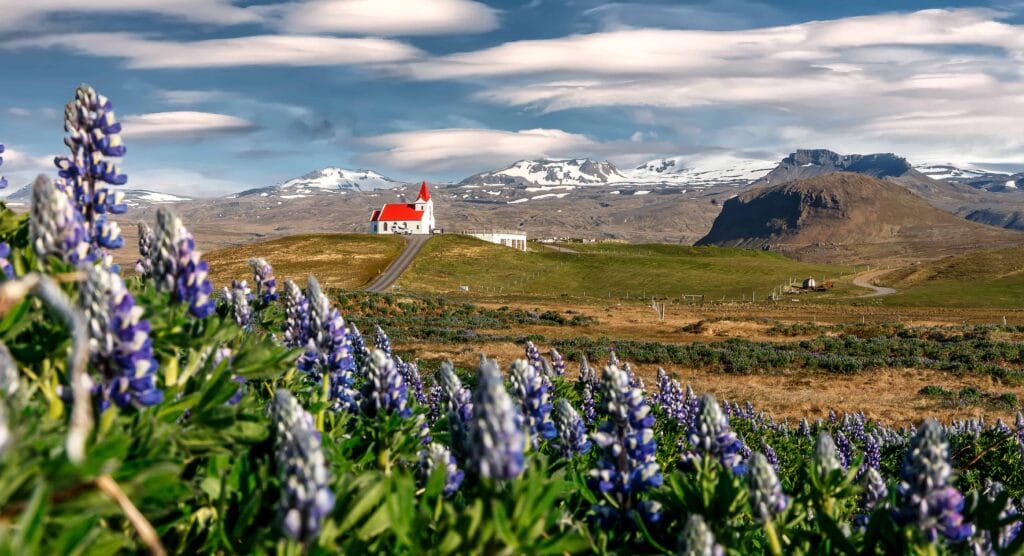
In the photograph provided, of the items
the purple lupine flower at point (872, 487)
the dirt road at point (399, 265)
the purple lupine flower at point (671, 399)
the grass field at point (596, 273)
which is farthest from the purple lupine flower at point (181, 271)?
the grass field at point (596, 273)

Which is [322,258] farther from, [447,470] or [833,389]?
[447,470]

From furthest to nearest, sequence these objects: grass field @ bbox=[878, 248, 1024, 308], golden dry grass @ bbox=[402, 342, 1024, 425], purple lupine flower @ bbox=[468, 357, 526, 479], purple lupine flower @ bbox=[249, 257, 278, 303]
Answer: grass field @ bbox=[878, 248, 1024, 308], golden dry grass @ bbox=[402, 342, 1024, 425], purple lupine flower @ bbox=[249, 257, 278, 303], purple lupine flower @ bbox=[468, 357, 526, 479]

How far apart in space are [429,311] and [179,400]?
60274 millimetres

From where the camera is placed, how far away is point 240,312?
5148mm

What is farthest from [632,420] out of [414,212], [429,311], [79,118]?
[414,212]

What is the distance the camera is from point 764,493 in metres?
3.19

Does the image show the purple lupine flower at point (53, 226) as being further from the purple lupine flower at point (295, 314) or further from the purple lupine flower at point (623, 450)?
the purple lupine flower at point (623, 450)

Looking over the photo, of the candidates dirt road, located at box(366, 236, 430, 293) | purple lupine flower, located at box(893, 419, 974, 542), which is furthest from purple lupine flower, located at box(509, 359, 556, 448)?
dirt road, located at box(366, 236, 430, 293)

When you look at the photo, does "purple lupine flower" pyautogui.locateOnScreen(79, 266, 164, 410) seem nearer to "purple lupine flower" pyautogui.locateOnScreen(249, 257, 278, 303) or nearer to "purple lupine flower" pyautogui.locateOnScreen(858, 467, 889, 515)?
"purple lupine flower" pyautogui.locateOnScreen(249, 257, 278, 303)

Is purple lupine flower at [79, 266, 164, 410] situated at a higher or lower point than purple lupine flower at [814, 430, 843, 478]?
higher

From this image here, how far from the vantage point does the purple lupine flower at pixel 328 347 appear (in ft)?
15.0

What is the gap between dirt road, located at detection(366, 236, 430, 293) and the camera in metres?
88.4

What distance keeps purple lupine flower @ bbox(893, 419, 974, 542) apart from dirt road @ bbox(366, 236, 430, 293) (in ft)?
255

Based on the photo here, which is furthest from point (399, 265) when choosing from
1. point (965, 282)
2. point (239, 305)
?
point (239, 305)
